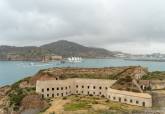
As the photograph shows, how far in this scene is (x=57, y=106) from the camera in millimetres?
54906

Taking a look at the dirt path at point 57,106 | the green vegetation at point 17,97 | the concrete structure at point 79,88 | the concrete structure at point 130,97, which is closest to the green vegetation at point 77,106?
the dirt path at point 57,106

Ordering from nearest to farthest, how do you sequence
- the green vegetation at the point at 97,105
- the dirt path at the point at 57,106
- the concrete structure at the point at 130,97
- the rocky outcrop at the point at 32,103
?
the dirt path at the point at 57,106 → the green vegetation at the point at 97,105 → the concrete structure at the point at 130,97 → the rocky outcrop at the point at 32,103

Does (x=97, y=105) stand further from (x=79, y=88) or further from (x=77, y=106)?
(x=79, y=88)

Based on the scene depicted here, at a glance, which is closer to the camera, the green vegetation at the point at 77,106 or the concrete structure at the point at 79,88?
the green vegetation at the point at 77,106

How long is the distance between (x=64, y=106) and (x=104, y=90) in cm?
1553

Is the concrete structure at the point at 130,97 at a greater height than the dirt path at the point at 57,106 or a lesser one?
greater

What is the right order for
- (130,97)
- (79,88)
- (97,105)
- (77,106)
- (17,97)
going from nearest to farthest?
(77,106) → (97,105) → (130,97) → (17,97) → (79,88)

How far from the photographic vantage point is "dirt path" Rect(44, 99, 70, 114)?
168 feet

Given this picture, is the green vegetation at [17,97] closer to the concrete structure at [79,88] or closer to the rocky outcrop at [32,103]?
the rocky outcrop at [32,103]

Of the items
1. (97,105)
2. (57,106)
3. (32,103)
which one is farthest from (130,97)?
(32,103)

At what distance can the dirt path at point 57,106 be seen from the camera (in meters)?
51.2

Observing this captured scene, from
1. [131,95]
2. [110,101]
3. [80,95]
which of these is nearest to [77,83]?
[80,95]

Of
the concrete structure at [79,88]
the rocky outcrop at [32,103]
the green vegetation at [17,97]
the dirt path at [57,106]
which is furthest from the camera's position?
the green vegetation at [17,97]

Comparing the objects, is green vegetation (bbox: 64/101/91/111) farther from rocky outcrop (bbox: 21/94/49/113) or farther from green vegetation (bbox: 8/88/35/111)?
green vegetation (bbox: 8/88/35/111)
